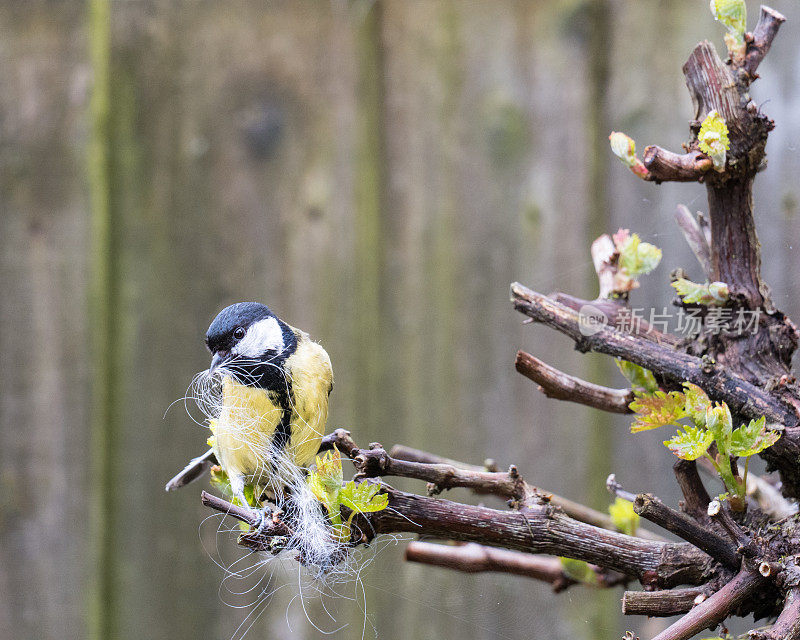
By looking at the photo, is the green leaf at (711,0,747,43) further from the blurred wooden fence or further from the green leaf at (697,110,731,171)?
the blurred wooden fence

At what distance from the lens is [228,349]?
0.54 m

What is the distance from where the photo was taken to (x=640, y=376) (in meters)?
0.61

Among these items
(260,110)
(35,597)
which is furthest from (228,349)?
(35,597)

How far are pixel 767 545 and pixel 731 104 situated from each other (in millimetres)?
331

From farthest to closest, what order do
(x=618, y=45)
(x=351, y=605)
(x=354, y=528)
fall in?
(x=618, y=45) < (x=351, y=605) < (x=354, y=528)

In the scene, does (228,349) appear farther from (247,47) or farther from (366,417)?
(247,47)

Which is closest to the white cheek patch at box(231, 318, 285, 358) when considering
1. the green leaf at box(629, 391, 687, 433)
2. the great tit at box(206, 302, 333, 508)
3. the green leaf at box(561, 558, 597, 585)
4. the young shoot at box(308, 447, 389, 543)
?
the great tit at box(206, 302, 333, 508)

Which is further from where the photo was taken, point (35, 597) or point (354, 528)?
point (35, 597)

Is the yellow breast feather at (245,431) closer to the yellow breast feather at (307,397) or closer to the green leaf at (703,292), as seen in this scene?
the yellow breast feather at (307,397)

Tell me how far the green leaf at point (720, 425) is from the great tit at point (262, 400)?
266 mm

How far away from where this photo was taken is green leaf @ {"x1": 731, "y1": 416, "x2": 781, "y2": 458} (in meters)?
0.48

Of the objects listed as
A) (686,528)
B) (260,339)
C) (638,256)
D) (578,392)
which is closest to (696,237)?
(638,256)

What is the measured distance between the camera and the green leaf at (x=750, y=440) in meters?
0.48

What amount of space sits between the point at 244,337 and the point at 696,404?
1.06 ft
